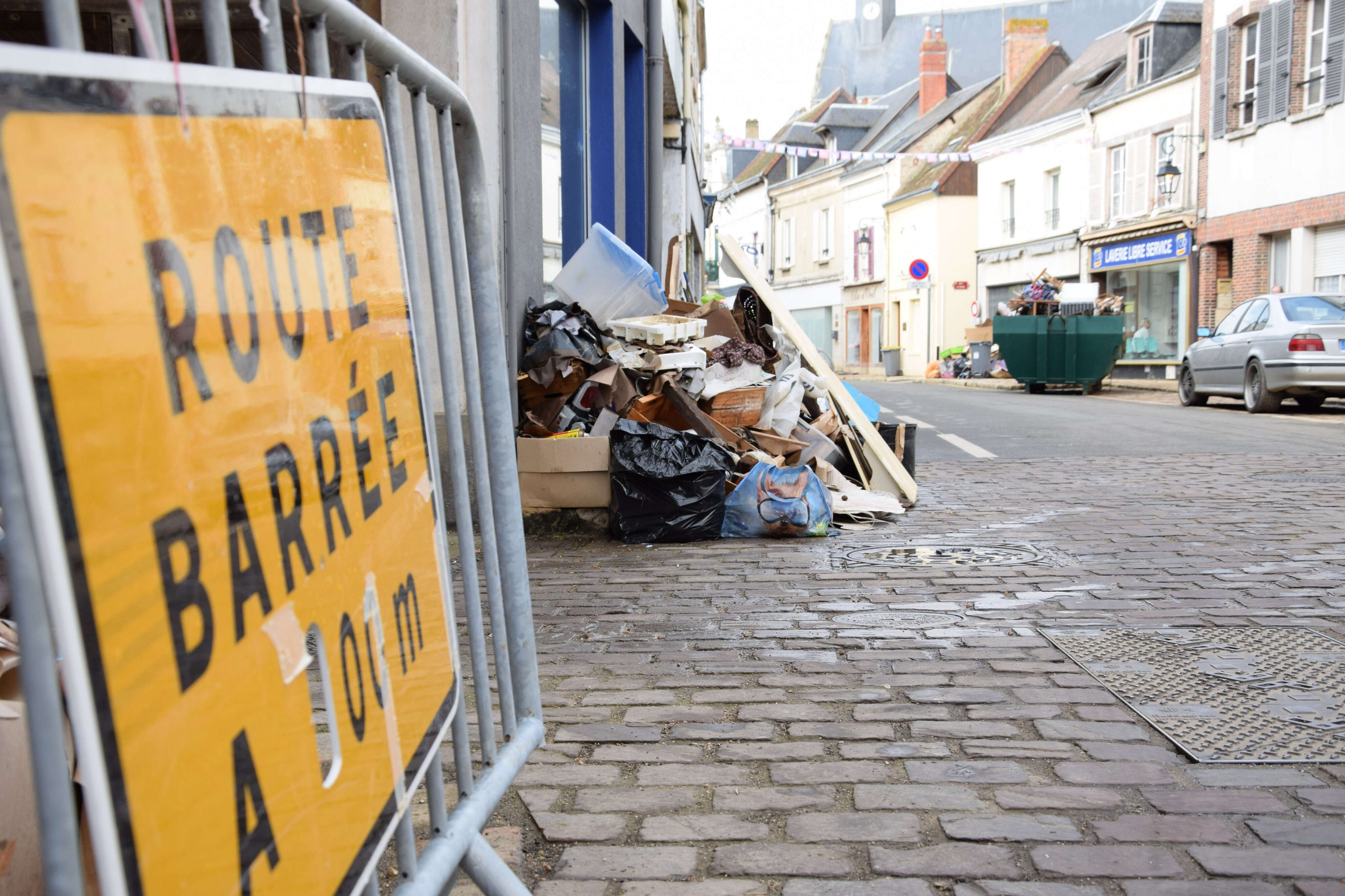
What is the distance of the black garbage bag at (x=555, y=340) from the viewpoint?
6.79 metres

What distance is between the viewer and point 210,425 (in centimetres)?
107

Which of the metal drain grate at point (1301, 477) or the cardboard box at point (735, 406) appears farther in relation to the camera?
the metal drain grate at point (1301, 477)

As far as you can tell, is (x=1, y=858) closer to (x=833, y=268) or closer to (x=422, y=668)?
(x=422, y=668)

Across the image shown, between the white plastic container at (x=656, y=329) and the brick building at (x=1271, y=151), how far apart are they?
59.5 ft

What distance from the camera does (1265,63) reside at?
23.3 metres

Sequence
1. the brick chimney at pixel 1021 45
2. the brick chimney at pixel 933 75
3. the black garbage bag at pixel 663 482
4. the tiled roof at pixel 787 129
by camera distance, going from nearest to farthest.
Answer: the black garbage bag at pixel 663 482 → the brick chimney at pixel 1021 45 → the brick chimney at pixel 933 75 → the tiled roof at pixel 787 129

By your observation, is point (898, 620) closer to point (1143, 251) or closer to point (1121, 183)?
point (1143, 251)

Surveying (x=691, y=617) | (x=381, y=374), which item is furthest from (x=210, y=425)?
(x=691, y=617)

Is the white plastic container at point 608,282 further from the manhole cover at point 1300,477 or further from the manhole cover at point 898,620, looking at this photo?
the manhole cover at point 1300,477

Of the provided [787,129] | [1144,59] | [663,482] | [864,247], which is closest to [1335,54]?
[1144,59]

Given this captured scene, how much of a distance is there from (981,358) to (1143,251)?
586cm

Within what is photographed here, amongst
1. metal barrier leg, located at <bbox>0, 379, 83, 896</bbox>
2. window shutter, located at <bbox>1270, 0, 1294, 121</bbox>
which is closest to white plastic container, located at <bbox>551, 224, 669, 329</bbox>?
metal barrier leg, located at <bbox>0, 379, 83, 896</bbox>

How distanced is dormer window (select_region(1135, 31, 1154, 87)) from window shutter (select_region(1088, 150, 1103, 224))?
1996 mm

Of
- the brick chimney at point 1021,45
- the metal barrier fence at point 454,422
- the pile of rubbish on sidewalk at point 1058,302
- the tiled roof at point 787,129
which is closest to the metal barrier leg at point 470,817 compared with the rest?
the metal barrier fence at point 454,422
